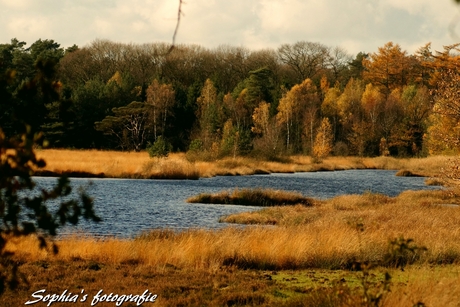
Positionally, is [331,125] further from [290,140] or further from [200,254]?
[200,254]

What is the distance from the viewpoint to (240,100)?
253ft

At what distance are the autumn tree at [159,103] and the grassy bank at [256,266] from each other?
53428 millimetres

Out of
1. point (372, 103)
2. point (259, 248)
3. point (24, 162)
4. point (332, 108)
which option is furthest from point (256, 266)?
point (332, 108)

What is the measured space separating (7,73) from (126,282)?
27.6 ft

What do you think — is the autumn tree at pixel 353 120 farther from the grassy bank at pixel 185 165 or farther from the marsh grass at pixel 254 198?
the marsh grass at pixel 254 198

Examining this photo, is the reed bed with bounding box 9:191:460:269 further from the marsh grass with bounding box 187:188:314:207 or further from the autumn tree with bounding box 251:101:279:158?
the autumn tree with bounding box 251:101:279:158

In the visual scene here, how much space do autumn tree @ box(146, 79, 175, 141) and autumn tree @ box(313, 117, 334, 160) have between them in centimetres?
1901

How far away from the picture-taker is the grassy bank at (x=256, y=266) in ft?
32.7

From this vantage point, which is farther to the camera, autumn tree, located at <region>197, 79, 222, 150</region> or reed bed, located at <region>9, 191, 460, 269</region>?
autumn tree, located at <region>197, 79, 222, 150</region>

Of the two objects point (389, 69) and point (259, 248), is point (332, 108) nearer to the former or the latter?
point (389, 69)

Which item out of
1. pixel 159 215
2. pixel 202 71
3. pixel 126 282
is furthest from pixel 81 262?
pixel 202 71

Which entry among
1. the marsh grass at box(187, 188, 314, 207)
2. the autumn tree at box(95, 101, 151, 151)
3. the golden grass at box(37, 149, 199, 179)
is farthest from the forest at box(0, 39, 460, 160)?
the marsh grass at box(187, 188, 314, 207)

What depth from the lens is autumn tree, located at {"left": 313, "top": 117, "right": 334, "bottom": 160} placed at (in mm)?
70812

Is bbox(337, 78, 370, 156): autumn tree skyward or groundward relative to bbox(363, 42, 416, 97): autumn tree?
groundward
